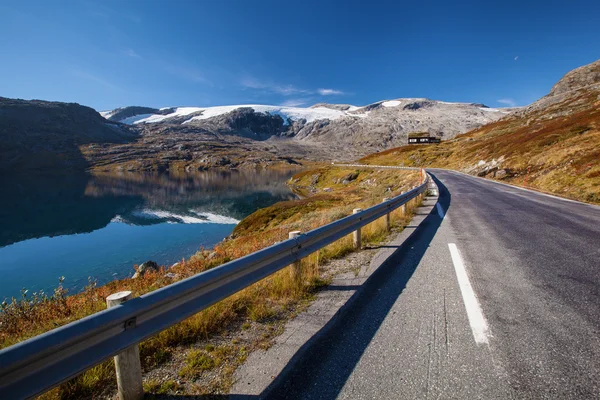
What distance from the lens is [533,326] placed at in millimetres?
3402

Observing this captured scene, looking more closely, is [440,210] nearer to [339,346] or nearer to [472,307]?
[472,307]

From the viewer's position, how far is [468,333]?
10.9 feet

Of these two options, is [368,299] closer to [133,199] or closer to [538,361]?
[538,361]

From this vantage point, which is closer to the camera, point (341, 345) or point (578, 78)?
point (341, 345)

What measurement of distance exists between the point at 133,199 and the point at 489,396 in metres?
72.1

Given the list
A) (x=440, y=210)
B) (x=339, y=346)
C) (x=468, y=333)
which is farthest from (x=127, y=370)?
(x=440, y=210)

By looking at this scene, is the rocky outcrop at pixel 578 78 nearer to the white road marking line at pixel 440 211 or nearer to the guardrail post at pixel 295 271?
the white road marking line at pixel 440 211

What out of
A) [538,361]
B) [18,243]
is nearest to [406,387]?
Answer: [538,361]

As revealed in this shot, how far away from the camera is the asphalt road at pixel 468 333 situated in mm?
2557

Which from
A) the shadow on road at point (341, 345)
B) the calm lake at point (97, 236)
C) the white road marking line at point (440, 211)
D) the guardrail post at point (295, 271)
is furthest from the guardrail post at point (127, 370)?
the calm lake at point (97, 236)

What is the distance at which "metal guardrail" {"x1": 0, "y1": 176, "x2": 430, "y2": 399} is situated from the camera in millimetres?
1747

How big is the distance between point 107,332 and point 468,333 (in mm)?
3744

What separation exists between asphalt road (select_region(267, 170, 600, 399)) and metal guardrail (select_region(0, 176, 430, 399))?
1.23 meters

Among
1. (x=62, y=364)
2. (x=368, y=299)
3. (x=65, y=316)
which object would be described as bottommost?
(x=65, y=316)
